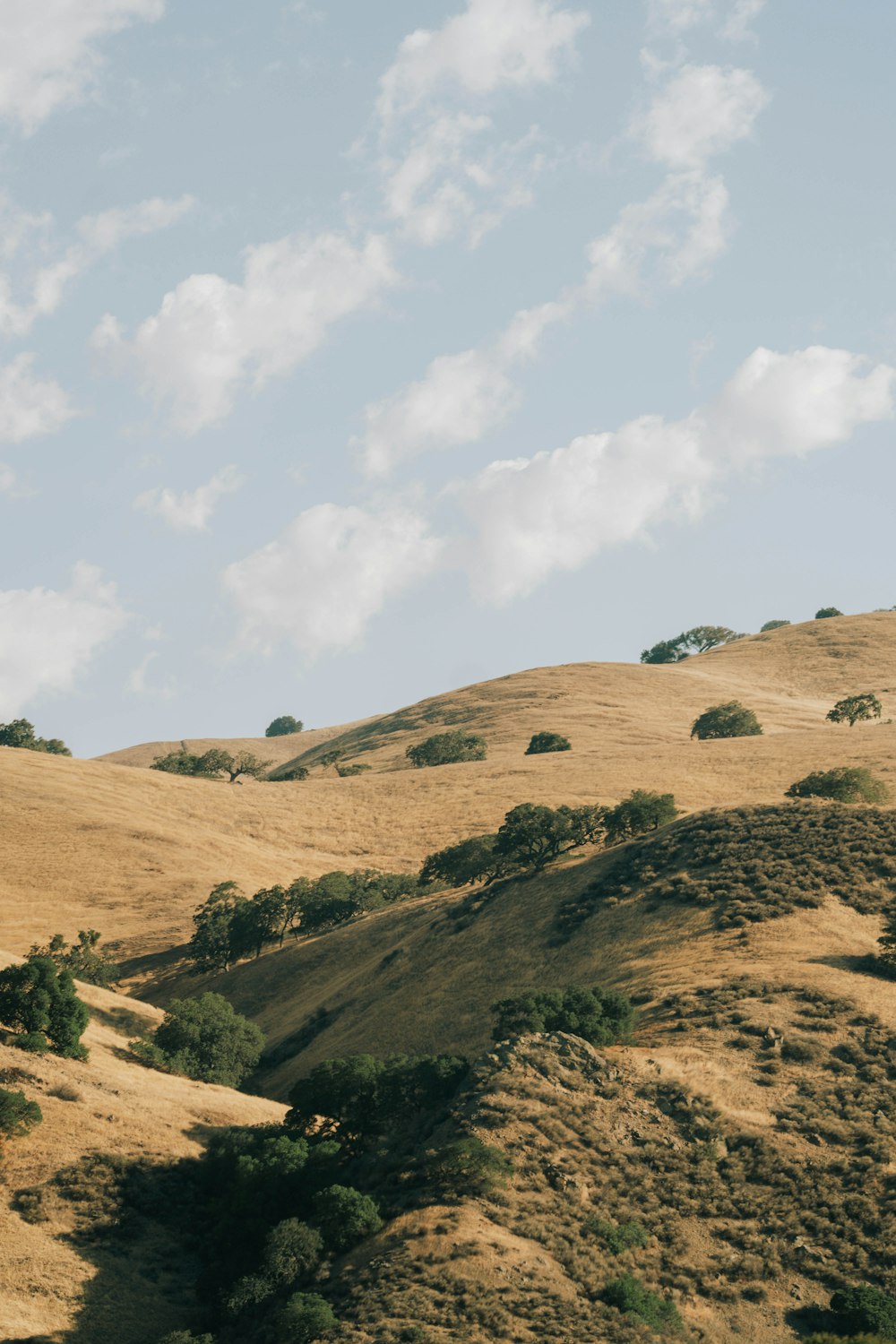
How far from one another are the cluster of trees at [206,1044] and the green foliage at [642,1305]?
24177mm

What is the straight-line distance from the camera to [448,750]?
118812 millimetres

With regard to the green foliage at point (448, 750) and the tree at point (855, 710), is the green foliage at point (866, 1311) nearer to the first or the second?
the green foliage at point (448, 750)

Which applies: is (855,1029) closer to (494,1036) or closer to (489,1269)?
(494,1036)

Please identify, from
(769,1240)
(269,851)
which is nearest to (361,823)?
(269,851)

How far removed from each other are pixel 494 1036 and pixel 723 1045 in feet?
26.9

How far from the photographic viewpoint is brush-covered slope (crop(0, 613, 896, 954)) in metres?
78.2

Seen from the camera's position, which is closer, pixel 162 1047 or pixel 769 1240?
pixel 769 1240

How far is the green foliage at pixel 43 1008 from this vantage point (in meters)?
40.4

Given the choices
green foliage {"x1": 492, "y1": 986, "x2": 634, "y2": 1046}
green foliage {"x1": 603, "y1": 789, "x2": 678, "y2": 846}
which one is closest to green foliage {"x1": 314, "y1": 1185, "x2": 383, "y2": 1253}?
green foliage {"x1": 492, "y1": 986, "x2": 634, "y2": 1046}

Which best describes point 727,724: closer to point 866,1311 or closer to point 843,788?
point 843,788

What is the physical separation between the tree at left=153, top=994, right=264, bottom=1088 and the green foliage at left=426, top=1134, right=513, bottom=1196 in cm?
1925

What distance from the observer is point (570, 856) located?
219 ft

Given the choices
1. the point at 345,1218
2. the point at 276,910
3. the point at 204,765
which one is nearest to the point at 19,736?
the point at 204,765

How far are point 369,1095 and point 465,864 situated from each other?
35.0 metres
